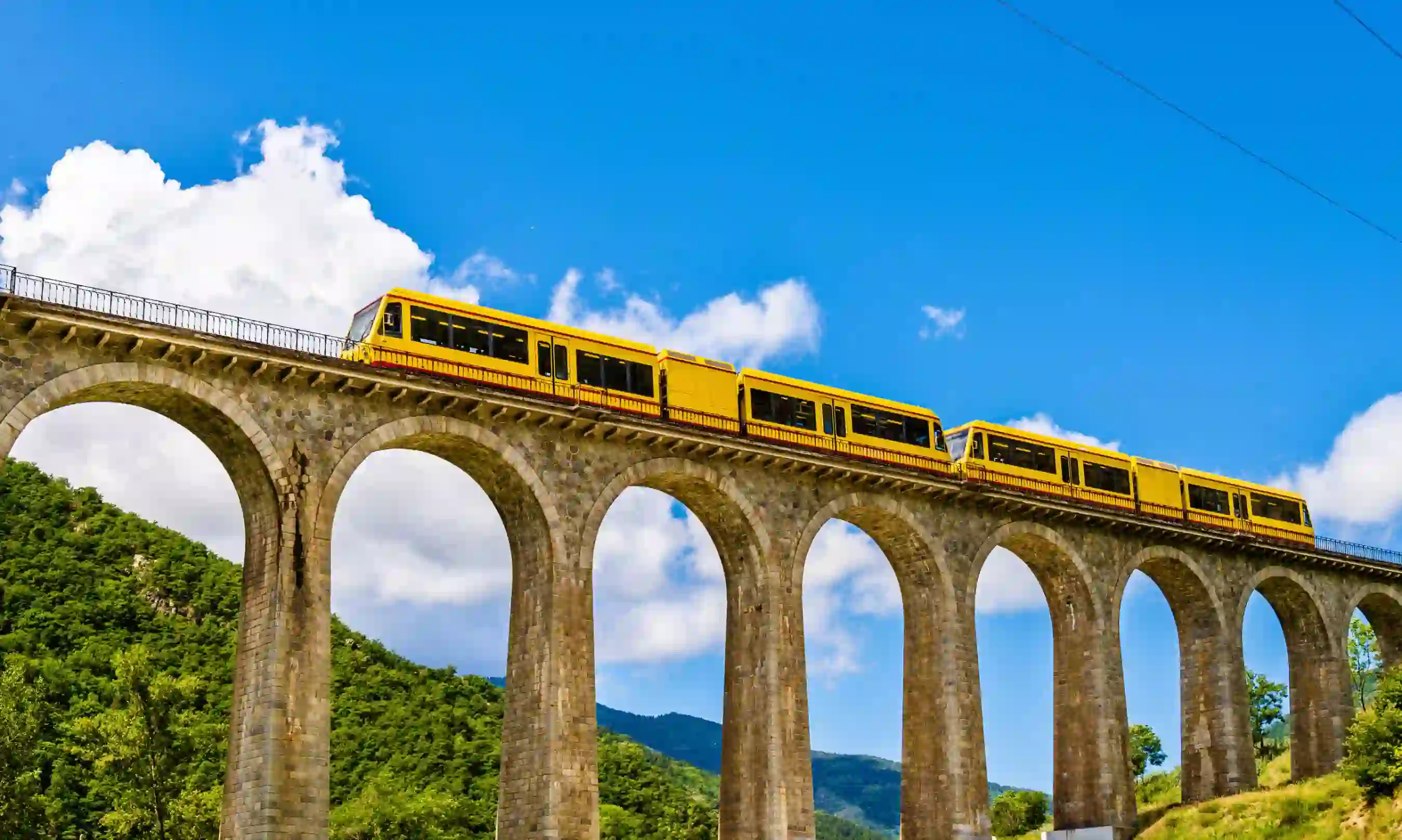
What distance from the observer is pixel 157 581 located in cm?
6475

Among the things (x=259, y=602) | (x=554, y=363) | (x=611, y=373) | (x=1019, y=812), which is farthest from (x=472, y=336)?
(x=1019, y=812)

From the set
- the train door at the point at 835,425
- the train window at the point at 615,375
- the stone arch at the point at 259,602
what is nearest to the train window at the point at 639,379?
the train window at the point at 615,375

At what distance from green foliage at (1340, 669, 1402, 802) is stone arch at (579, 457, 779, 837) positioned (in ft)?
65.9

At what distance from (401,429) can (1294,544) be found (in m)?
41.2

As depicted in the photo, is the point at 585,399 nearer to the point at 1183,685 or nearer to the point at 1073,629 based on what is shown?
the point at 1073,629

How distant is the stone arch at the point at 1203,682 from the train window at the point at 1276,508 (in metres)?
5.65

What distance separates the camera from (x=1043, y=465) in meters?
53.6

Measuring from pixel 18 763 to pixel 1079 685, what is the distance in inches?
1478

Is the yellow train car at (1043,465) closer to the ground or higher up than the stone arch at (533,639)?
higher up

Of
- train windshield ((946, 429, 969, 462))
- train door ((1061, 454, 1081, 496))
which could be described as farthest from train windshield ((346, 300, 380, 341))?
train door ((1061, 454, 1081, 496))

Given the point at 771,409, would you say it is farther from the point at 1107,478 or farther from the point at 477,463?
the point at 1107,478

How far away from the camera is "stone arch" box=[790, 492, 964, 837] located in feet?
153

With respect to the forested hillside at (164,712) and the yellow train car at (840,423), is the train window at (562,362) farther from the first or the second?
the forested hillside at (164,712)

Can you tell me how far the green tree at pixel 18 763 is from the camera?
1777 inches
